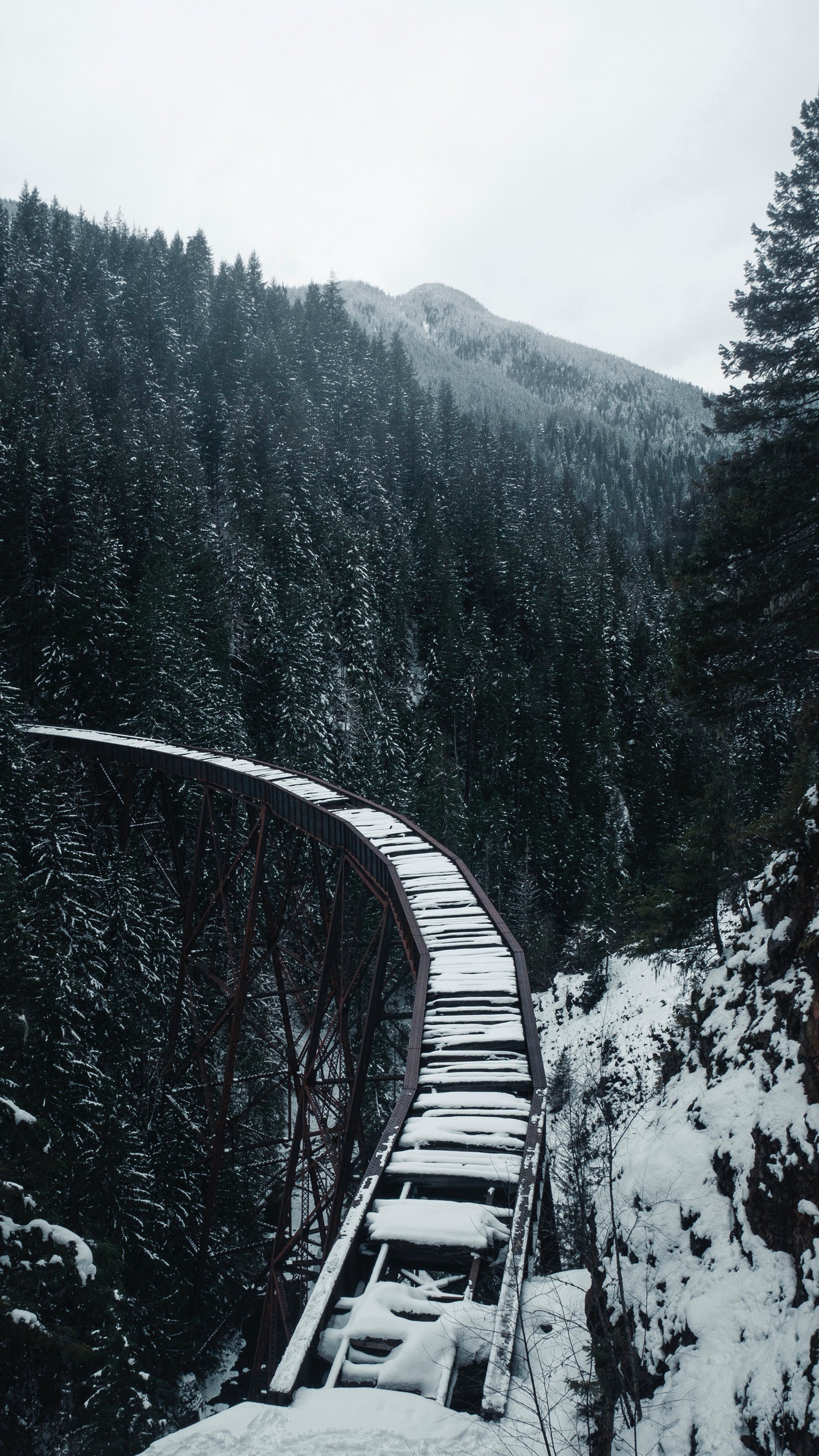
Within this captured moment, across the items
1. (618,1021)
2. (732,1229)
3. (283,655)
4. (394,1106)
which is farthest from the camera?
(283,655)

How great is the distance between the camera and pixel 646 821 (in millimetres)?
46250

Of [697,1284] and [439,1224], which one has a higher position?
[439,1224]

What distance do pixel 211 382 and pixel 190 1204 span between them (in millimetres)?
61539

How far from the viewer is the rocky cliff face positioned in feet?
13.2

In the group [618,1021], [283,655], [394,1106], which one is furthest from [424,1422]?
[283,655]

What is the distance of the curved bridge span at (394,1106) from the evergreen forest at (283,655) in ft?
6.00

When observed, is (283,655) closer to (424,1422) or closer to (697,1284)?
(697,1284)

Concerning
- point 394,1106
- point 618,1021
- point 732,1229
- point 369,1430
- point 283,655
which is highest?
point 283,655

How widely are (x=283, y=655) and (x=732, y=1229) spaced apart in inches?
1294

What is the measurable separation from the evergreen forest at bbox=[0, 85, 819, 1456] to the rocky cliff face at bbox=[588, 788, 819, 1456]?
4430 mm

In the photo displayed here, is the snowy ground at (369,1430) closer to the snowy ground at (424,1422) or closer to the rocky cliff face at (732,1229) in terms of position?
the snowy ground at (424,1422)

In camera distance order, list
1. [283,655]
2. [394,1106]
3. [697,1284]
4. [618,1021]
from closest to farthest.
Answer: [697,1284] → [394,1106] → [618,1021] → [283,655]

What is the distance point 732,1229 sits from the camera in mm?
5172

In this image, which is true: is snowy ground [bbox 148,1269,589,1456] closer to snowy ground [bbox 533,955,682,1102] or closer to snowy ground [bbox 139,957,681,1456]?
snowy ground [bbox 139,957,681,1456]
